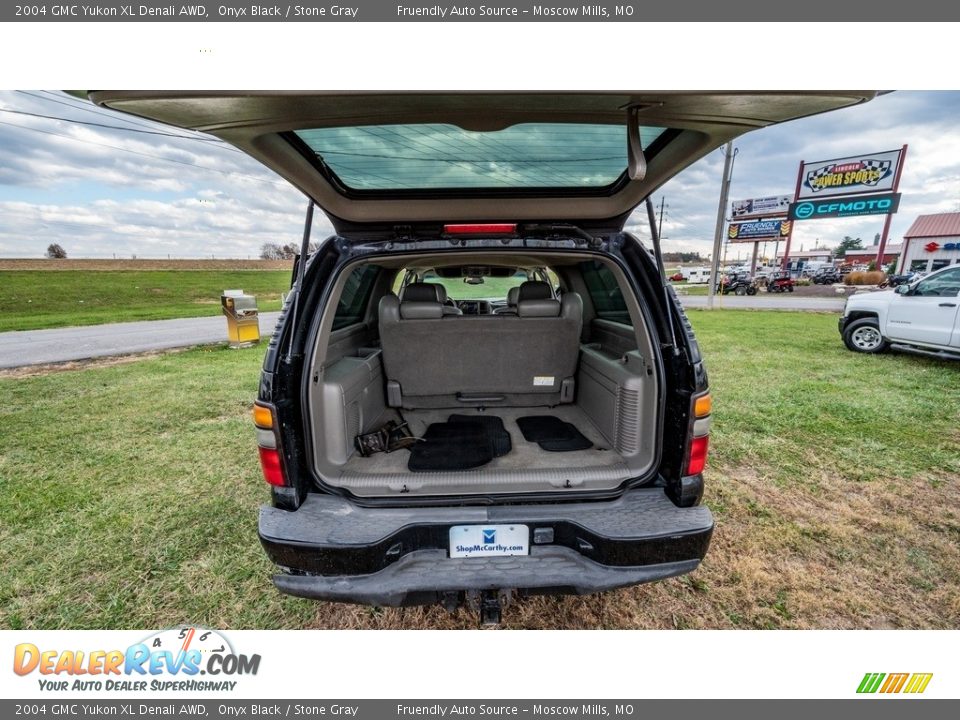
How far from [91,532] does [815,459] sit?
Result: 5515 millimetres

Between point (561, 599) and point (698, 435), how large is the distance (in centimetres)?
113

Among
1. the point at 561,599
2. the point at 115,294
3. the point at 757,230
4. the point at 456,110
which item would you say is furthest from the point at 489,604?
the point at 757,230

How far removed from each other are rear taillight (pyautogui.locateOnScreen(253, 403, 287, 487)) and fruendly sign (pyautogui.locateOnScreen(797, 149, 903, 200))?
34740 mm

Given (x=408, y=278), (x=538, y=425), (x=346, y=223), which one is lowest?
(x=538, y=425)

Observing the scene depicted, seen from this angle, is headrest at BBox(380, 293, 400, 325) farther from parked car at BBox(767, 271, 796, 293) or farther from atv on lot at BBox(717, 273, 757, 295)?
parked car at BBox(767, 271, 796, 293)

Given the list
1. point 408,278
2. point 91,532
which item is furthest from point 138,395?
point 408,278

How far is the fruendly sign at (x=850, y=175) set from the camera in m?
24.0

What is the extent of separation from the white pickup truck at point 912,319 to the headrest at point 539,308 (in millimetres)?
6728

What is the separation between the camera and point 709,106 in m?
1.29

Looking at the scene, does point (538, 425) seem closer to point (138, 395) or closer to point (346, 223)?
point (346, 223)

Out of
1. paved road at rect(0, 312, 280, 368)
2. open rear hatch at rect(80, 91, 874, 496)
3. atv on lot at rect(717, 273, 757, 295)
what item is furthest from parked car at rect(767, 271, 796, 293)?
open rear hatch at rect(80, 91, 874, 496)

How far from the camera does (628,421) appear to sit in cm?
225

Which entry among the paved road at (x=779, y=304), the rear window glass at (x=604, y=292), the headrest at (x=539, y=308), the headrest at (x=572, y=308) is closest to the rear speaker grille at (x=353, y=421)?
the headrest at (x=539, y=308)

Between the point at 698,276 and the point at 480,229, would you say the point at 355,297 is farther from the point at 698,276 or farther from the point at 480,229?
the point at 698,276
